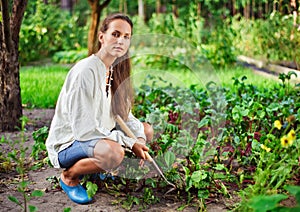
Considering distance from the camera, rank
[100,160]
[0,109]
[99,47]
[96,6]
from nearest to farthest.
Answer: [100,160]
[99,47]
[0,109]
[96,6]

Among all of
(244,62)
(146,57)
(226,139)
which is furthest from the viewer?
(244,62)

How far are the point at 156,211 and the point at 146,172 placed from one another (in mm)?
415

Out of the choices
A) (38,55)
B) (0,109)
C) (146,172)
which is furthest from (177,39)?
(146,172)

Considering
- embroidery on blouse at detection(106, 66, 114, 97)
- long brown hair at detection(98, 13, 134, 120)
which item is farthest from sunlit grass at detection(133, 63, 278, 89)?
embroidery on blouse at detection(106, 66, 114, 97)

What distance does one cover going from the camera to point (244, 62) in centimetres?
914

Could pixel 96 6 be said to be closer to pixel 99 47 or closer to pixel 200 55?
pixel 200 55

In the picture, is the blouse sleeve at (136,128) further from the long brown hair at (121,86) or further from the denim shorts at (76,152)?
the denim shorts at (76,152)

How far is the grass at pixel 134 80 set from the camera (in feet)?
18.3

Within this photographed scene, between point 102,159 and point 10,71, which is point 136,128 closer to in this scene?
point 102,159

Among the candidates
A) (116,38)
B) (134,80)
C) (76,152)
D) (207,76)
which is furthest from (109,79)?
(207,76)

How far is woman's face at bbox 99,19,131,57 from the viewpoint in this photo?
9.23 ft

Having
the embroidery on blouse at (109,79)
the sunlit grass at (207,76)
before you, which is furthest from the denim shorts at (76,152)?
the sunlit grass at (207,76)

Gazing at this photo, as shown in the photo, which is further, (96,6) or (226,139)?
(96,6)

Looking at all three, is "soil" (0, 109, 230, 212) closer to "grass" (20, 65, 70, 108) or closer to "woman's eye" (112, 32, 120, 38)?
"woman's eye" (112, 32, 120, 38)
